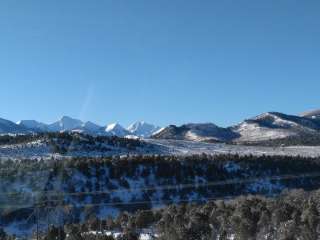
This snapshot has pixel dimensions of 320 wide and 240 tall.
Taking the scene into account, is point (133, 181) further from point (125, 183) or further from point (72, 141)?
point (72, 141)

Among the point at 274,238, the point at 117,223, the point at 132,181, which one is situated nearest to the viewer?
the point at 274,238

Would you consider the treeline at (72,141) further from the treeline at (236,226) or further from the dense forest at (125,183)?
the treeline at (236,226)

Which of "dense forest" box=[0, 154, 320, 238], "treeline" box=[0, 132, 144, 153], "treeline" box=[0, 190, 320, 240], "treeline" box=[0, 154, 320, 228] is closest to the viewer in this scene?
"treeline" box=[0, 190, 320, 240]

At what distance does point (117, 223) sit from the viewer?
79.2 metres

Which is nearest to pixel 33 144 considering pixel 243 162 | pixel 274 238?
pixel 243 162

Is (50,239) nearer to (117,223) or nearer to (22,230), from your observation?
(117,223)

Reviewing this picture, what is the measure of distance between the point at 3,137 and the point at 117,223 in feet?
363

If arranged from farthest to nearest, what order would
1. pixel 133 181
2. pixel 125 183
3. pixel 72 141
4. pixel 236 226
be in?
pixel 72 141, pixel 133 181, pixel 125 183, pixel 236 226

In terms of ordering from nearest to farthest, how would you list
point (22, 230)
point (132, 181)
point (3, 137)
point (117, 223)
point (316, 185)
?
point (117, 223)
point (22, 230)
point (132, 181)
point (316, 185)
point (3, 137)

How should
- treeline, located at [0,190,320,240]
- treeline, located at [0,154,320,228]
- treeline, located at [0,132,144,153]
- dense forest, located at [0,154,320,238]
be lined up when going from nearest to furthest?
treeline, located at [0,190,320,240], dense forest, located at [0,154,320,238], treeline, located at [0,154,320,228], treeline, located at [0,132,144,153]

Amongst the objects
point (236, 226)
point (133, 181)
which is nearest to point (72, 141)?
point (133, 181)

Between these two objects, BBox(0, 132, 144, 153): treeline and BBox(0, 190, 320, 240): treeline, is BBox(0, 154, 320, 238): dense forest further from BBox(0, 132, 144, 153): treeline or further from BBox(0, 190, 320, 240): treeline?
BBox(0, 190, 320, 240): treeline

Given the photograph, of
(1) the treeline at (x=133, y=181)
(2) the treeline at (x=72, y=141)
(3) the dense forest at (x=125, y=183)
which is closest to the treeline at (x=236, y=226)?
(3) the dense forest at (x=125, y=183)


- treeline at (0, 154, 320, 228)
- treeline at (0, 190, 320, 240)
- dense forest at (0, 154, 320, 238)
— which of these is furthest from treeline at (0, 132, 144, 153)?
treeline at (0, 190, 320, 240)
